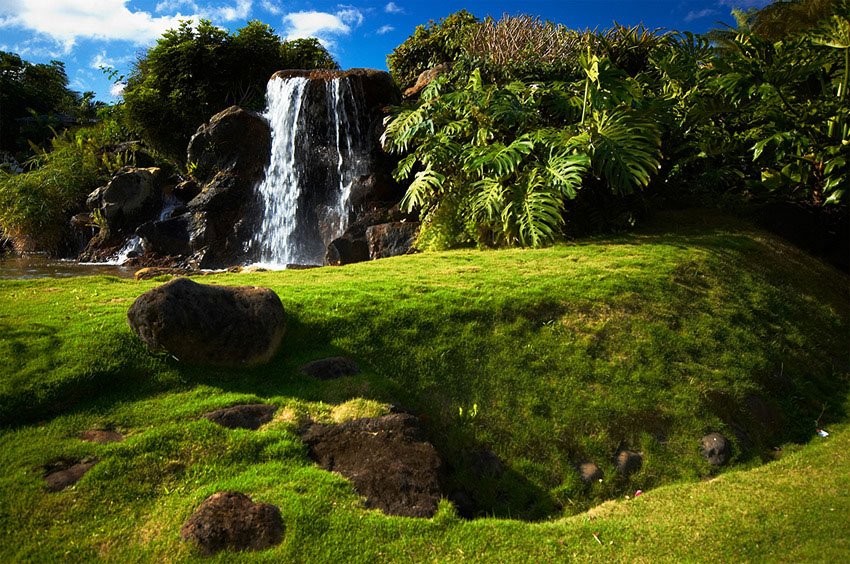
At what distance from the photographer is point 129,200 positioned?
15266mm

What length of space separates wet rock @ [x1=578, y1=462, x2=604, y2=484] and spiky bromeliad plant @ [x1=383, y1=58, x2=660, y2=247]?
3.66m

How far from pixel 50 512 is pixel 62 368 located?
150 cm

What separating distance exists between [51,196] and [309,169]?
8.17m

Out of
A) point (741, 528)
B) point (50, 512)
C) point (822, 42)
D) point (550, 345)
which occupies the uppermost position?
point (822, 42)

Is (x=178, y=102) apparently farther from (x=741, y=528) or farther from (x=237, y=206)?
(x=741, y=528)

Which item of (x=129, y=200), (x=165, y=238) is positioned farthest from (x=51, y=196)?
(x=165, y=238)

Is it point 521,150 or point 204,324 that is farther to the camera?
point 521,150

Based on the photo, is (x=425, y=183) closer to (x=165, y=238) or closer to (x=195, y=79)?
(x=165, y=238)

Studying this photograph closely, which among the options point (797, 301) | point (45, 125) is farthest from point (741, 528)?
point (45, 125)

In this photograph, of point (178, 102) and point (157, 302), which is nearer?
point (157, 302)

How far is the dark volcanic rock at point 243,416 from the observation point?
13.0ft

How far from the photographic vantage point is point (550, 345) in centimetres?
530

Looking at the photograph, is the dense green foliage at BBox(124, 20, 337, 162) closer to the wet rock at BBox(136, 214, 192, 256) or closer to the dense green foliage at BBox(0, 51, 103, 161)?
the wet rock at BBox(136, 214, 192, 256)

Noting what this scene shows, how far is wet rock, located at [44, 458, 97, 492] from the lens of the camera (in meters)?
3.32
